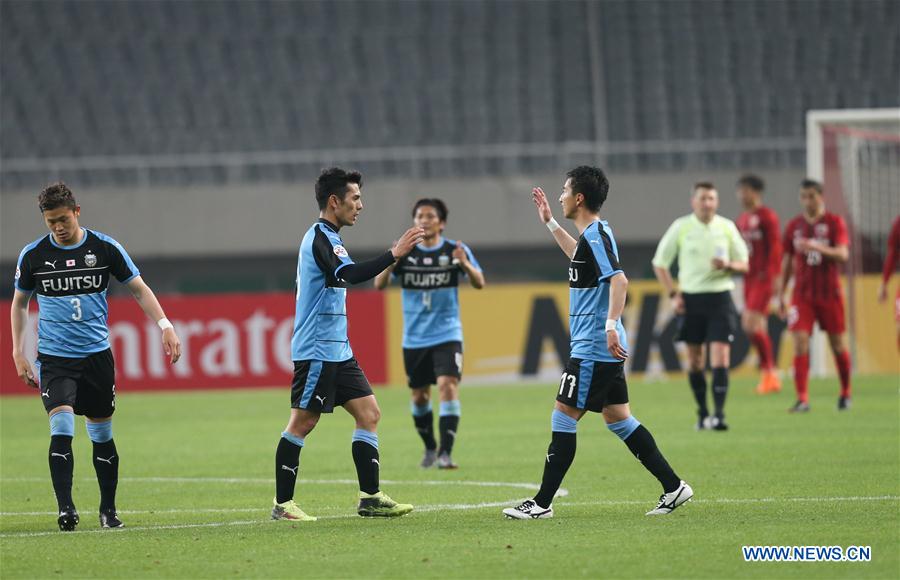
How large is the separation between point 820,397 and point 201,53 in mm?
18211

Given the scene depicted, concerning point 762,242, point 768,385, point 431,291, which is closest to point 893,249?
point 762,242

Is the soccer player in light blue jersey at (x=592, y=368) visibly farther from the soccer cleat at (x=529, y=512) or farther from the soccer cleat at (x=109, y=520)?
the soccer cleat at (x=109, y=520)

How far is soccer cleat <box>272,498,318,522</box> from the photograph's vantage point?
794 centimetres

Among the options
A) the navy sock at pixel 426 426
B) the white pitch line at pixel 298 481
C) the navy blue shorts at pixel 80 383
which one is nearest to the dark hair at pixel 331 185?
the navy blue shorts at pixel 80 383

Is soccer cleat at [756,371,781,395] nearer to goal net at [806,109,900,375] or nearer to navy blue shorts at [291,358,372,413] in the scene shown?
goal net at [806,109,900,375]

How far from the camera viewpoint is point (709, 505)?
8.23 m

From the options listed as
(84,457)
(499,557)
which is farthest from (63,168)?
(499,557)

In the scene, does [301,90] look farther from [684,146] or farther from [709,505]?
[709,505]

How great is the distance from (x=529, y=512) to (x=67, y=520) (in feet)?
8.13

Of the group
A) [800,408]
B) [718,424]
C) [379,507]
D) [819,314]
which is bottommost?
[800,408]

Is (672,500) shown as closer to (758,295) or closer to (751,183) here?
(751,183)

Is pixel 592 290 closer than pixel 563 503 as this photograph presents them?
Yes

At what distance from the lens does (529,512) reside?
7.73 metres

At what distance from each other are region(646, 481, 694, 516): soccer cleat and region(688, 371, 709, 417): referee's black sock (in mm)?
5598
